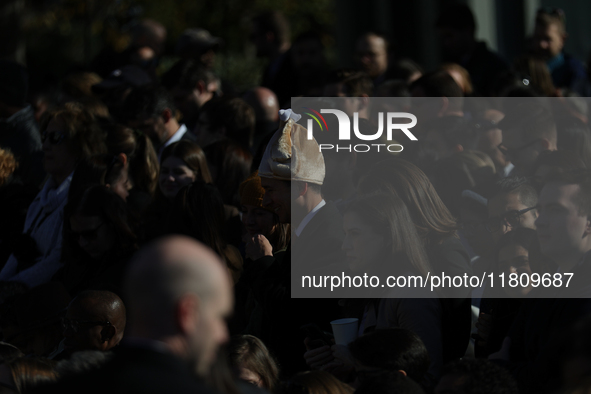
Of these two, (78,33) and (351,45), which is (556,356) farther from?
(78,33)

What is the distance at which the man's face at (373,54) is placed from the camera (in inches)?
332

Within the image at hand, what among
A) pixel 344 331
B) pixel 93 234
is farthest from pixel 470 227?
pixel 93 234

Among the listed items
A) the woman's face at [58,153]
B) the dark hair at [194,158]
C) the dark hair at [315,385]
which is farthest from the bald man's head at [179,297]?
the woman's face at [58,153]

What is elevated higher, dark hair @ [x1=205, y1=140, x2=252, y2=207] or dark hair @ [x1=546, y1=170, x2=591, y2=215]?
dark hair @ [x1=546, y1=170, x2=591, y2=215]

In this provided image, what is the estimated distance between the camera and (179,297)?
181 centimetres

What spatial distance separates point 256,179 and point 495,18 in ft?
31.2

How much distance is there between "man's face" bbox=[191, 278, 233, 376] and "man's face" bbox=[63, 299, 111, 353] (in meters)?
2.13

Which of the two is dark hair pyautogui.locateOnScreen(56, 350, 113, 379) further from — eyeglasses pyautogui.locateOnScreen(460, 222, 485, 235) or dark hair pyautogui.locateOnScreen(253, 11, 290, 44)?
dark hair pyautogui.locateOnScreen(253, 11, 290, 44)

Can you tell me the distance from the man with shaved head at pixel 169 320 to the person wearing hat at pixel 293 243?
6.18 feet

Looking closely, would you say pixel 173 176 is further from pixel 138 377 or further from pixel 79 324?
pixel 138 377

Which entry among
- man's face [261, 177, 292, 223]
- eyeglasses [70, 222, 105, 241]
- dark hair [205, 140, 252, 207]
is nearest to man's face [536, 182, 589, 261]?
man's face [261, 177, 292, 223]

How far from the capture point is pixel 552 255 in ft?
11.2

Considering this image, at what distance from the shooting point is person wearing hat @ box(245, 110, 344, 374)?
3.79 metres

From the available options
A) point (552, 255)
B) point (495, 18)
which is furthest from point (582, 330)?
point (495, 18)
